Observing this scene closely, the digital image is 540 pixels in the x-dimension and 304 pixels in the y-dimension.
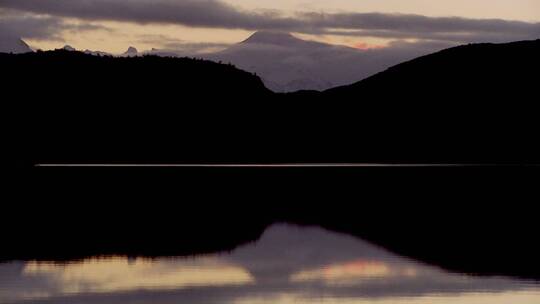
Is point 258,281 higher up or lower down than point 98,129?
higher up

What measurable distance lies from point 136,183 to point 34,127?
103 m

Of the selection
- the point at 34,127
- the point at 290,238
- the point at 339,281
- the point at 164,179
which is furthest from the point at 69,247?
the point at 34,127

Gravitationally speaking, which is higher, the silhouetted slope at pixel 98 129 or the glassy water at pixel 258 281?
the glassy water at pixel 258 281

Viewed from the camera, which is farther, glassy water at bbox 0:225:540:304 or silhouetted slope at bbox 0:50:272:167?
silhouetted slope at bbox 0:50:272:167

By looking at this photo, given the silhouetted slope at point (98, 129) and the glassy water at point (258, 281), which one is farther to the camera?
the silhouetted slope at point (98, 129)

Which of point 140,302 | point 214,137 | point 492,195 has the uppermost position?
point 140,302

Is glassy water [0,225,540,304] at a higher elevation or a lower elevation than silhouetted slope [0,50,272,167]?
higher

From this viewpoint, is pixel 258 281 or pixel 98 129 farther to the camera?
pixel 98 129

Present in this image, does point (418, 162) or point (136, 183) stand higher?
point (136, 183)

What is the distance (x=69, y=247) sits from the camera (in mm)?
38656

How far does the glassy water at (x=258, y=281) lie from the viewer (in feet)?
89.5

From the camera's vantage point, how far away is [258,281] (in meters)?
30.4

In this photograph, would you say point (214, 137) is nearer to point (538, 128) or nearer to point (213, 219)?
point (538, 128)

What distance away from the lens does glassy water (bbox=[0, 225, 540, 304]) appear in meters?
27.3
